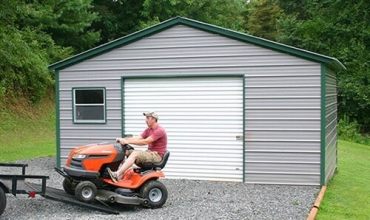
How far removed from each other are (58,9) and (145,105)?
1678 centimetres

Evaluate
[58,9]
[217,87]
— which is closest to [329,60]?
[217,87]

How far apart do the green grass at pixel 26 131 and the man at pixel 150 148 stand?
8406 mm

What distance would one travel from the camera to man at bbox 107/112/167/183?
27.8 ft

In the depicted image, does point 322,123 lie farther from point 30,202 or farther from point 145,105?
point 30,202

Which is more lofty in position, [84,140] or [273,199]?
[84,140]

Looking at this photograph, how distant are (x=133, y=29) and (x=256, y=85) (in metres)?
23.2

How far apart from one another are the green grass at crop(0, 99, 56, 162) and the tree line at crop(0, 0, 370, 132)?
2.56 feet

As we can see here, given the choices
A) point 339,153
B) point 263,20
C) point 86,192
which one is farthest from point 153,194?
point 263,20

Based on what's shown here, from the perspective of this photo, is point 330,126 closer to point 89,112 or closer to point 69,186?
point 89,112

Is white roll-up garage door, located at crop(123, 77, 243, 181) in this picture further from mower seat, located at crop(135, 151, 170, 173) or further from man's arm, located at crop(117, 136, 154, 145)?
man's arm, located at crop(117, 136, 154, 145)

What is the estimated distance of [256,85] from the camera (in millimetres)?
11484

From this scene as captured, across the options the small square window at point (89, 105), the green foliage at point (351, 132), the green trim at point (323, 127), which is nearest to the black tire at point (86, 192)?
the small square window at point (89, 105)

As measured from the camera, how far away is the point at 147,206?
8742mm

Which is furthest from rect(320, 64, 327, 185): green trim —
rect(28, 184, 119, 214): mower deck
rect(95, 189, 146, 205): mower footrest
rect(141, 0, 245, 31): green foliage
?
rect(141, 0, 245, 31): green foliage
